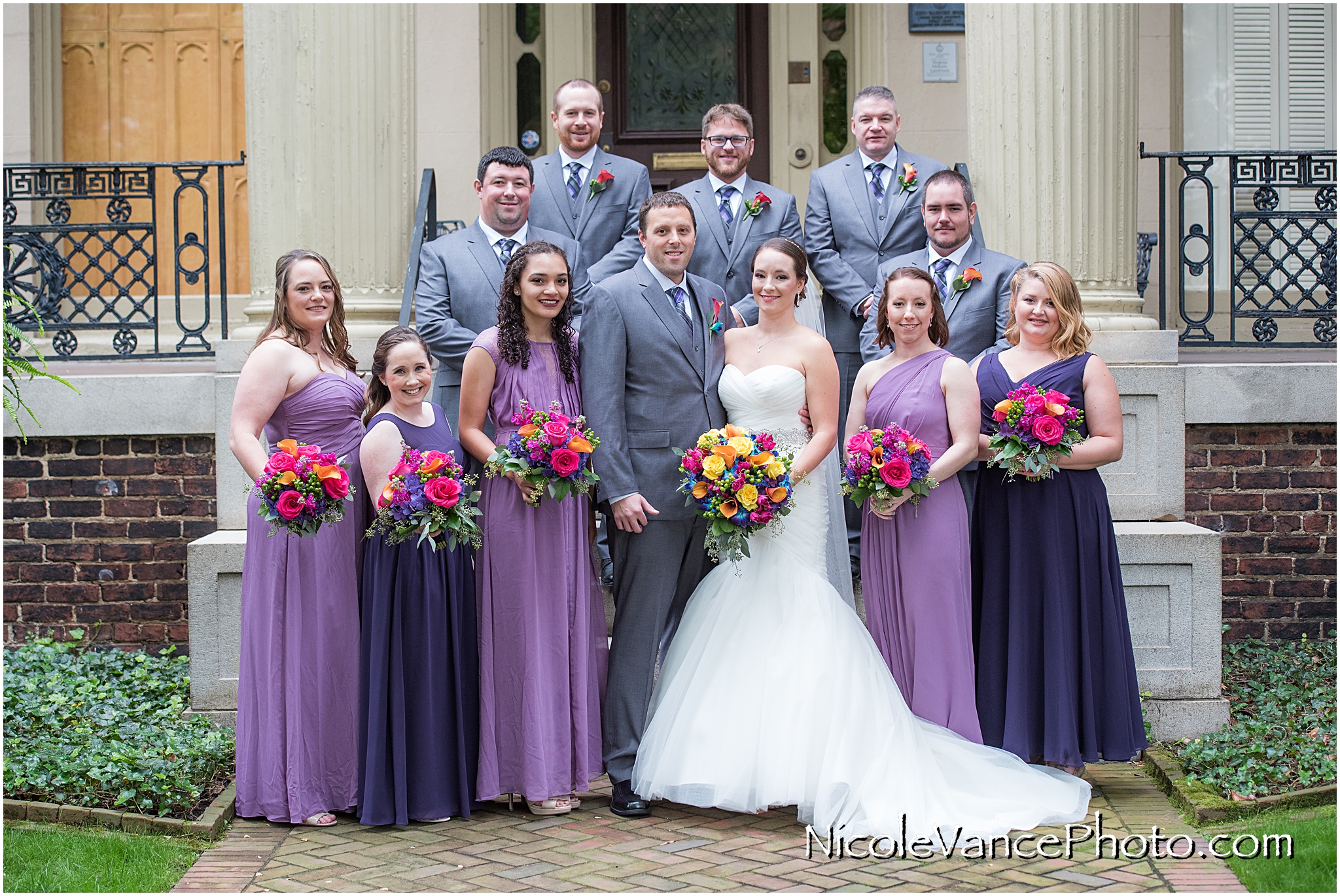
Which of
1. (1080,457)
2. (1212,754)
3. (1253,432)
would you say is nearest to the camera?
(1080,457)

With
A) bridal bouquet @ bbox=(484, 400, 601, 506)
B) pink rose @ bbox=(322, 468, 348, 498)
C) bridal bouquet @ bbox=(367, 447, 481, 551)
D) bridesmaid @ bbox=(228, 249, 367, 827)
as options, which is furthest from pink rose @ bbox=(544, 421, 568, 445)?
bridesmaid @ bbox=(228, 249, 367, 827)

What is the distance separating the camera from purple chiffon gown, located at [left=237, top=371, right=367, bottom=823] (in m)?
4.81

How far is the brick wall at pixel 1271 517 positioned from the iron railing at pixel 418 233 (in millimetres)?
4389

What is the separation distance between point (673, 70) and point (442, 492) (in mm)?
6549

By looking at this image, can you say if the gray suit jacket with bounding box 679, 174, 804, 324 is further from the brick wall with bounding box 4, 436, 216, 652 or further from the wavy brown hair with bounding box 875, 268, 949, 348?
the brick wall with bounding box 4, 436, 216, 652

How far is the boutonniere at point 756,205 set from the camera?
5871 mm

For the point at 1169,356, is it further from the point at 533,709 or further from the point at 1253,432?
the point at 533,709

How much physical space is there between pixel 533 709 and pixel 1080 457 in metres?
2.35

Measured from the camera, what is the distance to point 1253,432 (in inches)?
283

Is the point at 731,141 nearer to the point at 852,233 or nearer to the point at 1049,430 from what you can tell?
the point at 852,233

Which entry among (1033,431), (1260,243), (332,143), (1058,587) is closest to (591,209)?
(332,143)

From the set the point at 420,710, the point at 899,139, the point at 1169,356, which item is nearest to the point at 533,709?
the point at 420,710

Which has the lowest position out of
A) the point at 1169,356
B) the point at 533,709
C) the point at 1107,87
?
the point at 533,709

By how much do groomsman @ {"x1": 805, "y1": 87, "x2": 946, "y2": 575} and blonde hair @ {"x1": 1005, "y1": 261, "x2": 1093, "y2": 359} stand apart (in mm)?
1077
